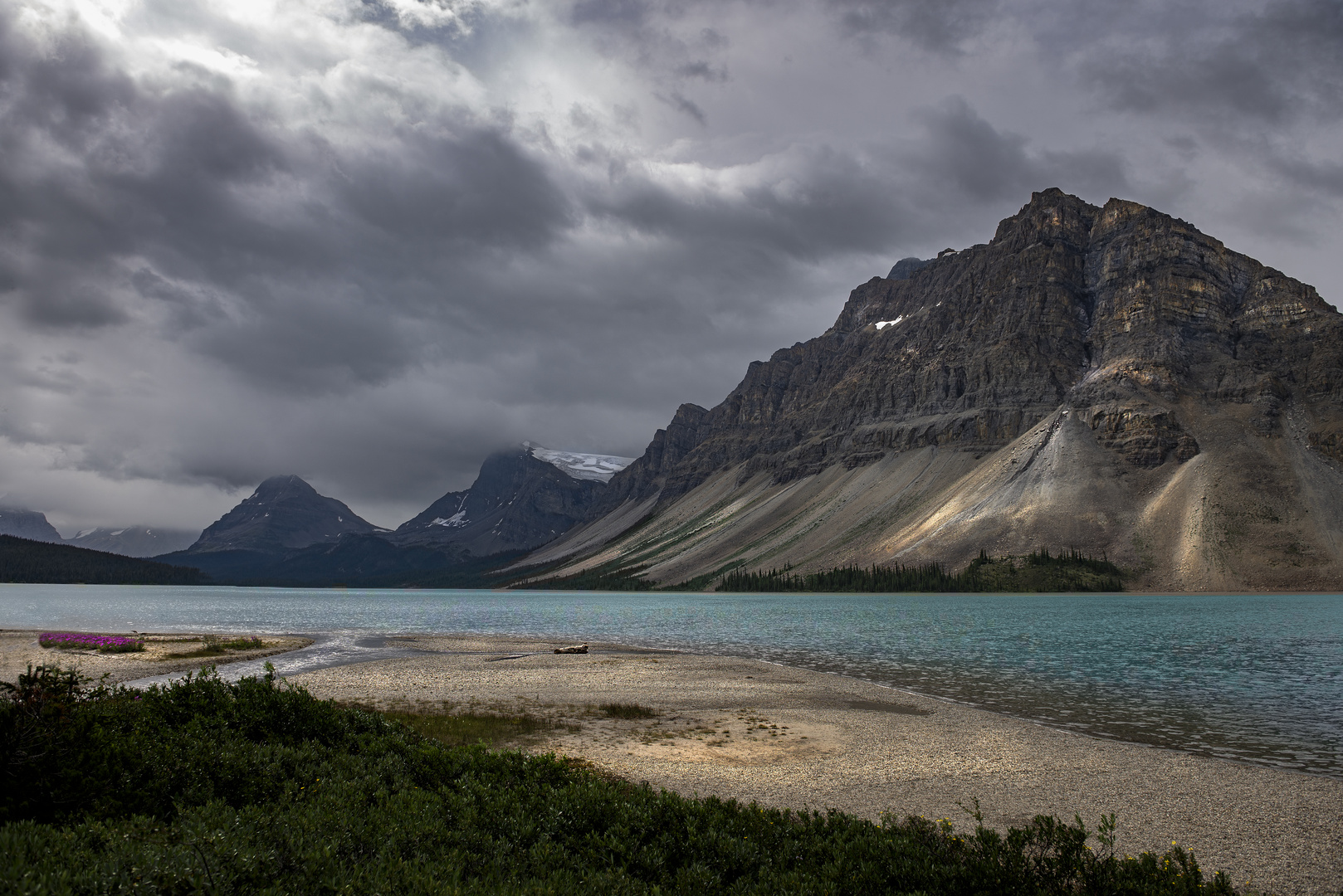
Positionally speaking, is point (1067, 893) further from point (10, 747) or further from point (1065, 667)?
point (1065, 667)

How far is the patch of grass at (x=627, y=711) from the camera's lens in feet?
102

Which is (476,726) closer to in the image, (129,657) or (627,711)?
(627,711)

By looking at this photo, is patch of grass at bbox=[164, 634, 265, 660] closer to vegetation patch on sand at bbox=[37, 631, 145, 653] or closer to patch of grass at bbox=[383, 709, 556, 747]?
vegetation patch on sand at bbox=[37, 631, 145, 653]

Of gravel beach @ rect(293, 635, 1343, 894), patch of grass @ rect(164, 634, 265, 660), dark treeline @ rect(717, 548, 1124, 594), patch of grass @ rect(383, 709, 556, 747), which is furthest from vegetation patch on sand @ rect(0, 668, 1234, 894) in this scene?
dark treeline @ rect(717, 548, 1124, 594)

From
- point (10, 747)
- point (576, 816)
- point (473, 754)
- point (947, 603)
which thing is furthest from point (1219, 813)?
point (947, 603)

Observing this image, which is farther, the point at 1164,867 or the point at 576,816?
the point at 576,816

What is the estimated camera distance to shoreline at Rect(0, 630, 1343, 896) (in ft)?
53.8

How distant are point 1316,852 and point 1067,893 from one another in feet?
35.1

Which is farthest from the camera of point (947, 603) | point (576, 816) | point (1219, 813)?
point (947, 603)

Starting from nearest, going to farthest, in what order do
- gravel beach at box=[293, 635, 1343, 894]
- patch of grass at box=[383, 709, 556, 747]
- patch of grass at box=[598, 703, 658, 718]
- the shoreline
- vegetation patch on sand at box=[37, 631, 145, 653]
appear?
gravel beach at box=[293, 635, 1343, 894] < the shoreline < patch of grass at box=[383, 709, 556, 747] < patch of grass at box=[598, 703, 658, 718] < vegetation patch on sand at box=[37, 631, 145, 653]

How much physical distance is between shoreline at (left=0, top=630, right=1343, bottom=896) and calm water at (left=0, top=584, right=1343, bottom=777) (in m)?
3.89

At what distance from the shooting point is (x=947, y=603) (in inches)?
5610

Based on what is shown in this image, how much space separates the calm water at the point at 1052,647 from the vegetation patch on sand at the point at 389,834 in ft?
64.2

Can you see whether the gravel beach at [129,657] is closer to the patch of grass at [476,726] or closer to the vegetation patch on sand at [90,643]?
the vegetation patch on sand at [90,643]
